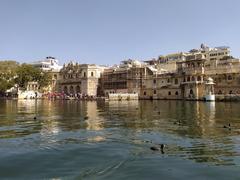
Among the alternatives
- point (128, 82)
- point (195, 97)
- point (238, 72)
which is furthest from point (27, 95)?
point (238, 72)

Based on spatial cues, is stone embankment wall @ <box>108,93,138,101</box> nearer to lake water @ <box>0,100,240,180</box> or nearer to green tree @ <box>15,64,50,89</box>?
green tree @ <box>15,64,50,89</box>

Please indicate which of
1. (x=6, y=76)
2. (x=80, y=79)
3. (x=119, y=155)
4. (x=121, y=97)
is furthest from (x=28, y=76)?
(x=119, y=155)

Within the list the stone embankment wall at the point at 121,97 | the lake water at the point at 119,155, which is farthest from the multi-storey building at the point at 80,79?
the lake water at the point at 119,155

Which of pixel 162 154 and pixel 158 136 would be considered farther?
pixel 158 136

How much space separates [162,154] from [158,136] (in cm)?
495

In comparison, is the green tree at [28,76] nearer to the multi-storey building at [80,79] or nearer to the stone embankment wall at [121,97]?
the multi-storey building at [80,79]

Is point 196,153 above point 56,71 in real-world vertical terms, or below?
below

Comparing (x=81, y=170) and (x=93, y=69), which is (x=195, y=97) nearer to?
(x=93, y=69)

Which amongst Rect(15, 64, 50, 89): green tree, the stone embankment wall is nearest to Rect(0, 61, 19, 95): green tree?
Rect(15, 64, 50, 89): green tree

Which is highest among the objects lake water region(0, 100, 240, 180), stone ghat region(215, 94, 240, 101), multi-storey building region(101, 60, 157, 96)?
multi-storey building region(101, 60, 157, 96)

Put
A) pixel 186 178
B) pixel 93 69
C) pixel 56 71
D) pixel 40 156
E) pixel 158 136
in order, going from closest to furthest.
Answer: pixel 186 178
pixel 40 156
pixel 158 136
pixel 93 69
pixel 56 71

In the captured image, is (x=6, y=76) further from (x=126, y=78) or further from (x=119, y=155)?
(x=119, y=155)

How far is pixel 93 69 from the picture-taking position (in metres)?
111

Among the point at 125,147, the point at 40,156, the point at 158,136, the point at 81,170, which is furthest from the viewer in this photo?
the point at 158,136
